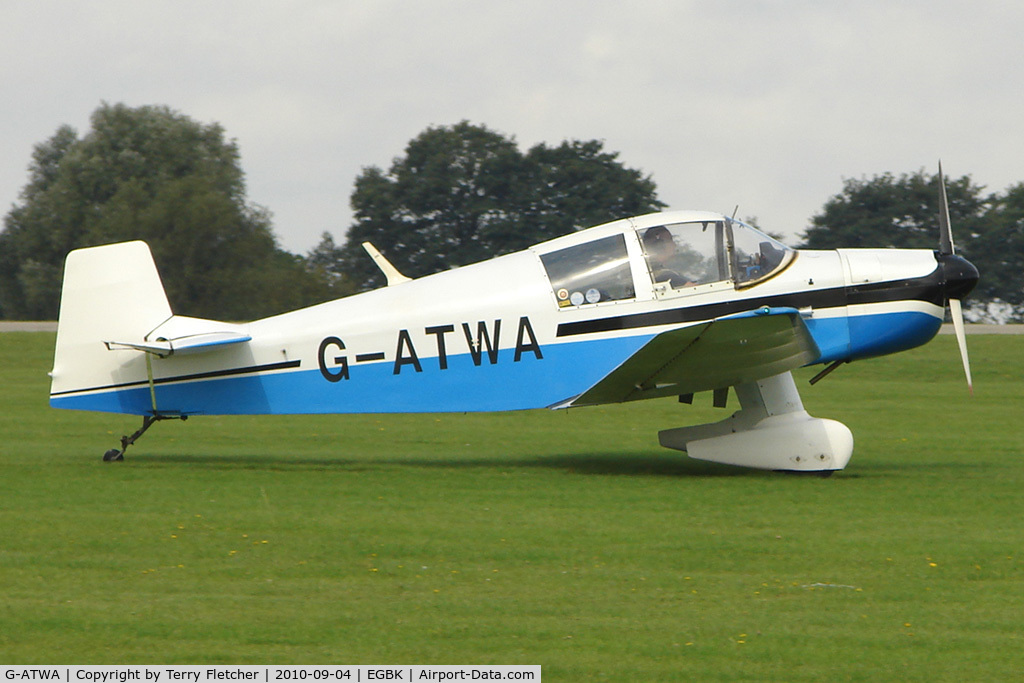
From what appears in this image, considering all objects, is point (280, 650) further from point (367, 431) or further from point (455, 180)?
point (455, 180)

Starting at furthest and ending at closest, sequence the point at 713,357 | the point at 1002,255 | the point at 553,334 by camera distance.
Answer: the point at 1002,255 < the point at 553,334 < the point at 713,357

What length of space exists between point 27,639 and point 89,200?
59019mm

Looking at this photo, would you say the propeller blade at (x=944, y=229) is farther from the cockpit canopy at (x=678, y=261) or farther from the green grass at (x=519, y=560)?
the green grass at (x=519, y=560)

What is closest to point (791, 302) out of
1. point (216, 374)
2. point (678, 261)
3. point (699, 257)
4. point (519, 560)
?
point (699, 257)

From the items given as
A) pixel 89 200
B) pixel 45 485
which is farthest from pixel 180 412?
pixel 89 200

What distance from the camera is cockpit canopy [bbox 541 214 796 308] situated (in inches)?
393

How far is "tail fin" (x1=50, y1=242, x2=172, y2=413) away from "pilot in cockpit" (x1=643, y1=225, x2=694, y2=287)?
4399 millimetres

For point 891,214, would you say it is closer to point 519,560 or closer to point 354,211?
point 354,211

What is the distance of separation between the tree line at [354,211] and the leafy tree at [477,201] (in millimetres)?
79

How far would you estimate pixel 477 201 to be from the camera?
58844 millimetres

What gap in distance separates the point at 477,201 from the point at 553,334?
162 feet

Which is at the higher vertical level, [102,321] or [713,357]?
[102,321]

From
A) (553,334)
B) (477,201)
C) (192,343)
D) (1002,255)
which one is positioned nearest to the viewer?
(553,334)

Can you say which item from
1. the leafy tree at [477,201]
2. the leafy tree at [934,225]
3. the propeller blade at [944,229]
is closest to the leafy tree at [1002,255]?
the leafy tree at [934,225]
